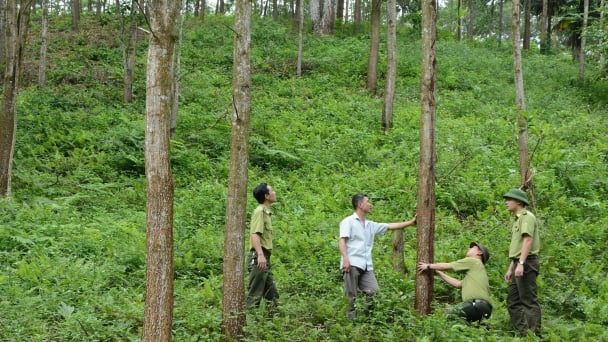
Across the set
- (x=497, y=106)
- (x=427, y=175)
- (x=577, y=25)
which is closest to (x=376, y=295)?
(x=427, y=175)

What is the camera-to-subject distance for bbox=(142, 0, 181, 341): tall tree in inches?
227

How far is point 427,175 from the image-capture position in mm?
7508

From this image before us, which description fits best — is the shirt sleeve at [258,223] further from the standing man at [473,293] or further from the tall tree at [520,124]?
the tall tree at [520,124]

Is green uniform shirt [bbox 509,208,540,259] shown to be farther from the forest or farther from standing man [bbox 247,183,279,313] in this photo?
standing man [bbox 247,183,279,313]

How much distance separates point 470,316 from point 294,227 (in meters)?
4.75

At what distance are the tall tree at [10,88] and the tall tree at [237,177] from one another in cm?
799

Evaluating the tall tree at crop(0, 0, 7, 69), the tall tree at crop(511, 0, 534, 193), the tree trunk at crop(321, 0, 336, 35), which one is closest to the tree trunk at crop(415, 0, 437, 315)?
the tall tree at crop(511, 0, 534, 193)

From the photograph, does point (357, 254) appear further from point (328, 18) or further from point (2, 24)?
point (328, 18)

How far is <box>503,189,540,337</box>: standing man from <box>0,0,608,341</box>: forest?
0.27 m

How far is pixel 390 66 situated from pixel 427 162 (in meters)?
11.9

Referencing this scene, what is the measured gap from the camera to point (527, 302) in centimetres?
752

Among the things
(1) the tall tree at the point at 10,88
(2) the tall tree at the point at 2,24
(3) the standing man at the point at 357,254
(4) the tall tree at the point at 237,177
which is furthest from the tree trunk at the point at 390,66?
(2) the tall tree at the point at 2,24

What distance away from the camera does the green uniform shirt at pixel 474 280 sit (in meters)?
7.76

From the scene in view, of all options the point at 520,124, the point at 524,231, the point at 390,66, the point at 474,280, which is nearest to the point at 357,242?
the point at 474,280
